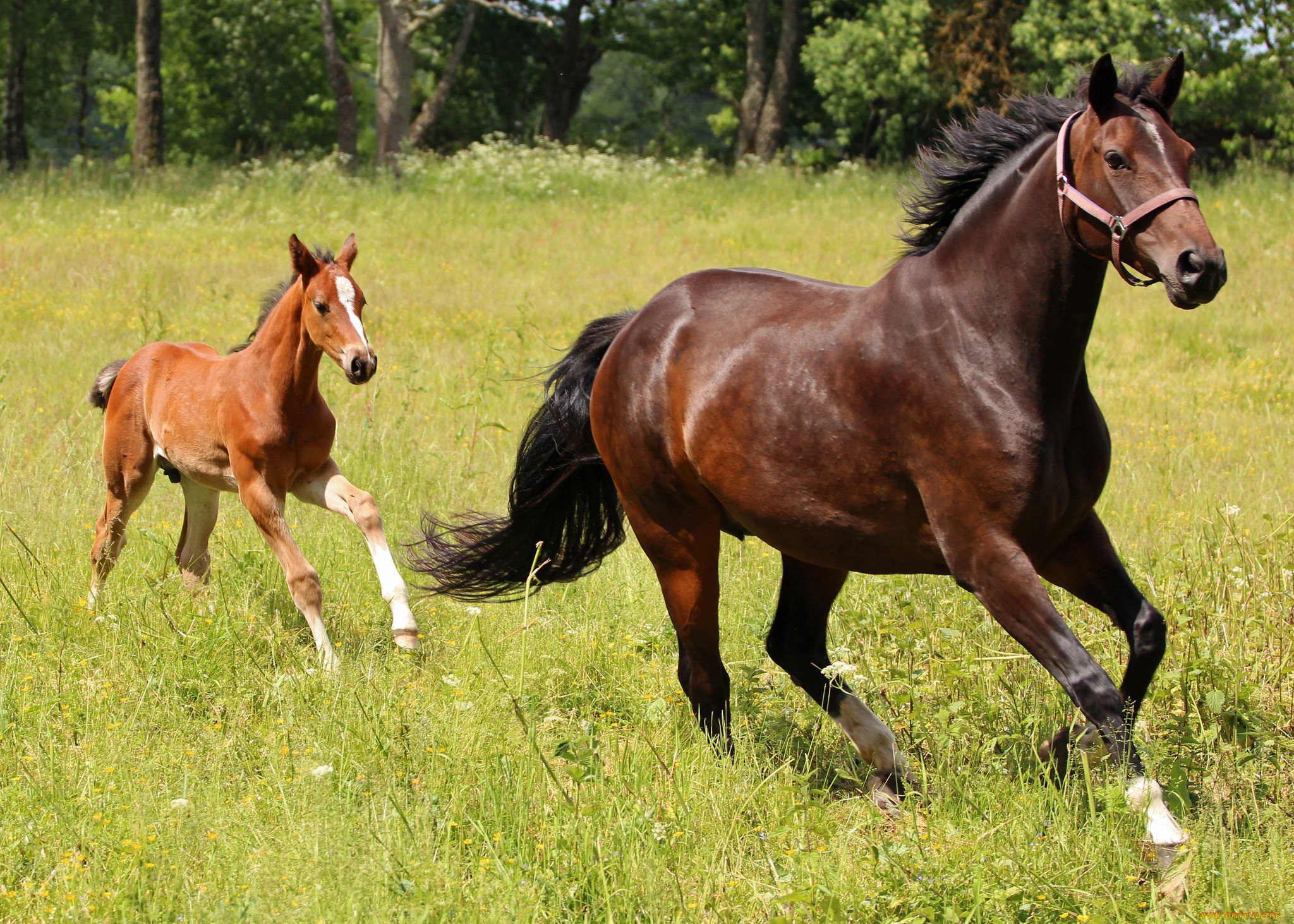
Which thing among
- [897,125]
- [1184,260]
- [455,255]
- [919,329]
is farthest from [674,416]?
[897,125]

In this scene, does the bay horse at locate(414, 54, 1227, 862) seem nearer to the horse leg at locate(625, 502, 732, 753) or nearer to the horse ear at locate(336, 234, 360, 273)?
the horse leg at locate(625, 502, 732, 753)

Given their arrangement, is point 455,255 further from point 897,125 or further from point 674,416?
point 897,125

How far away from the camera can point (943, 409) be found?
3.35 metres

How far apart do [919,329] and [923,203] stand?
1.70 feet

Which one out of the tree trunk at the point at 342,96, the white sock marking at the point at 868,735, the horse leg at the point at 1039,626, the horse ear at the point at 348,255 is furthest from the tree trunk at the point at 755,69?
the horse leg at the point at 1039,626

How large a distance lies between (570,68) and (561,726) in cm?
3424

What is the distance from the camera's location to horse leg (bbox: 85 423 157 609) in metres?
5.66

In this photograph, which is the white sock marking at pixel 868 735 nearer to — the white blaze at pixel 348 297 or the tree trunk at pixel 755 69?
the white blaze at pixel 348 297

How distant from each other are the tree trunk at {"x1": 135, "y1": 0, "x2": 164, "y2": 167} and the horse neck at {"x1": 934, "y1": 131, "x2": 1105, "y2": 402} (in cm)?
2279

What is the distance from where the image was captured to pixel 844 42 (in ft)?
83.4

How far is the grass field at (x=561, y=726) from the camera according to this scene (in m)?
2.96

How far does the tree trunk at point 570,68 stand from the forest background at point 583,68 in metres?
0.08

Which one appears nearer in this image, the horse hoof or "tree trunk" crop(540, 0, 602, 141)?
the horse hoof

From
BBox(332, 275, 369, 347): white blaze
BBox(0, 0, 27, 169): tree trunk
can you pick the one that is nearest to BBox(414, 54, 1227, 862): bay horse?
BBox(332, 275, 369, 347): white blaze
